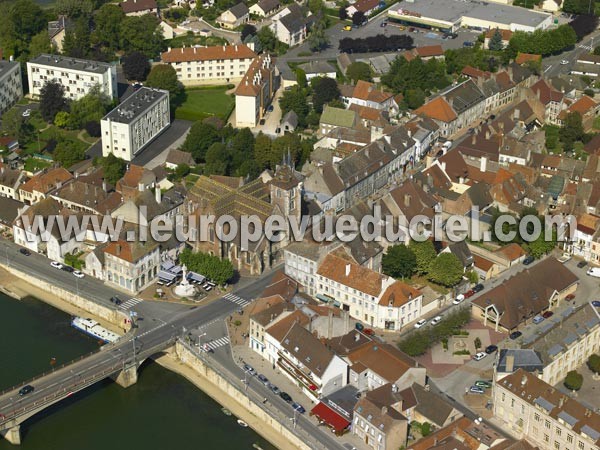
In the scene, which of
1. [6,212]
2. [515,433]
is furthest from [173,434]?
[6,212]

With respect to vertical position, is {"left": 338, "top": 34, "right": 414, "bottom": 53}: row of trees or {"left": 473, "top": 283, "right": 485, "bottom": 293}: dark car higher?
{"left": 338, "top": 34, "right": 414, "bottom": 53}: row of trees

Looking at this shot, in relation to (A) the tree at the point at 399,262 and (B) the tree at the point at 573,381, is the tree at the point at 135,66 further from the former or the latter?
(B) the tree at the point at 573,381

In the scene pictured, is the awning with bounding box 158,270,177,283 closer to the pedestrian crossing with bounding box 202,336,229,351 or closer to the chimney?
the pedestrian crossing with bounding box 202,336,229,351

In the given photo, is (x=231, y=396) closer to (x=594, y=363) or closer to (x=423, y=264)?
(x=423, y=264)

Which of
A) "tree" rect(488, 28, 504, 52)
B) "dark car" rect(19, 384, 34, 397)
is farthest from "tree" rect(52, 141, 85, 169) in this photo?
"tree" rect(488, 28, 504, 52)

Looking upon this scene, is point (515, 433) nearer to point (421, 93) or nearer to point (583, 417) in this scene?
point (583, 417)

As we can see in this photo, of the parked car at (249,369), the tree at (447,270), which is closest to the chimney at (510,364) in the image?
the tree at (447,270)
